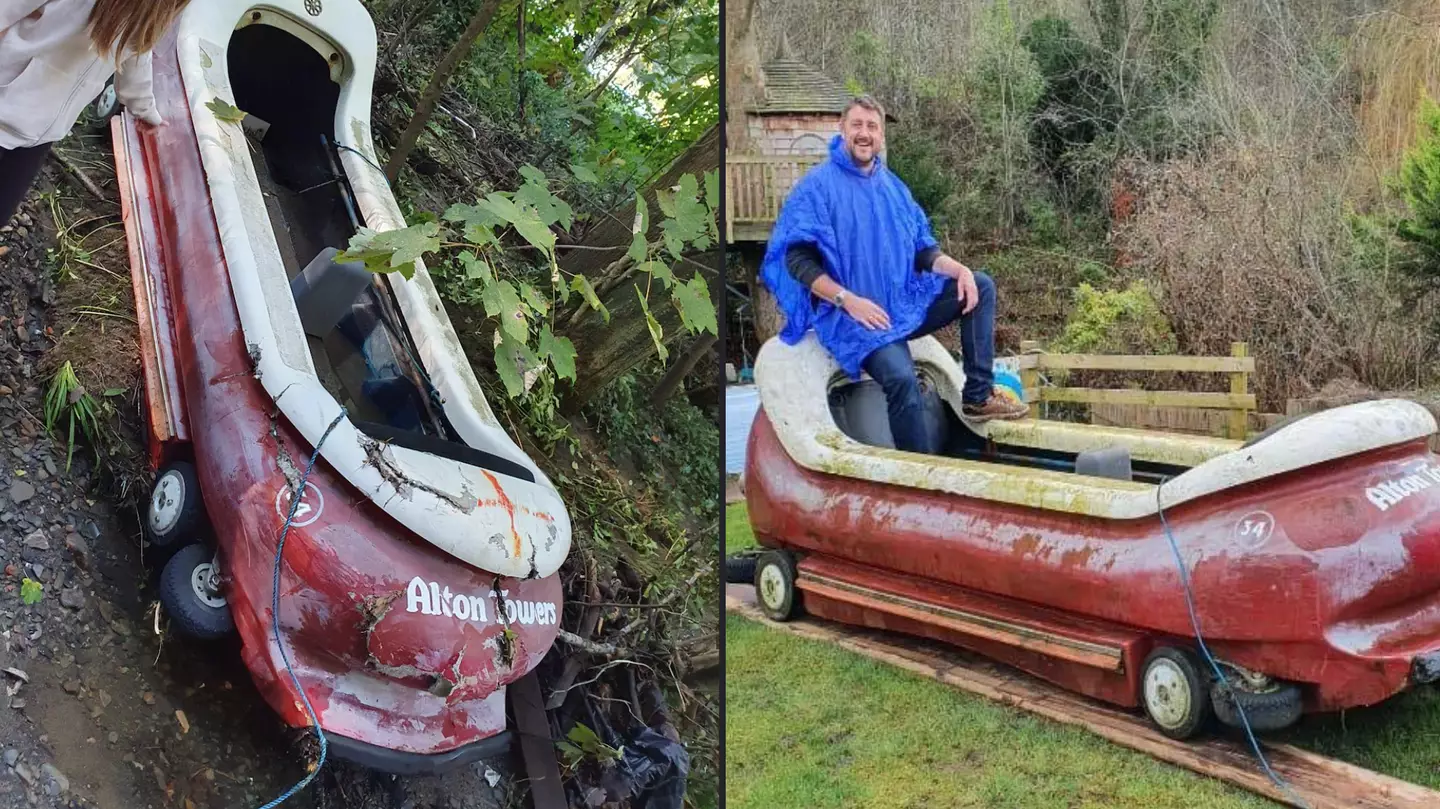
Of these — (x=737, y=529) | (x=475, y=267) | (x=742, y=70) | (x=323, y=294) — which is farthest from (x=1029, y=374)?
(x=323, y=294)

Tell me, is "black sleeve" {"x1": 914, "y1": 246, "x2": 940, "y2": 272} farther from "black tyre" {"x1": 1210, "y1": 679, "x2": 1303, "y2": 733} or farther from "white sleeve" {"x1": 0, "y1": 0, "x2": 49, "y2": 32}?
"white sleeve" {"x1": 0, "y1": 0, "x2": 49, "y2": 32}

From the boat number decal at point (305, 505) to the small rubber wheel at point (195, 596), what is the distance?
0.11 metres

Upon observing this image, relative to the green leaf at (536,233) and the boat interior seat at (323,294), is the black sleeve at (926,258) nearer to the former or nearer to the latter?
the green leaf at (536,233)

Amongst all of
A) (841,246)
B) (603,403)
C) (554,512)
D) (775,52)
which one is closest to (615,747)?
(554,512)

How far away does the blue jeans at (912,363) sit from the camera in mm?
1413

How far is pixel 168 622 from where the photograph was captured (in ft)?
3.97

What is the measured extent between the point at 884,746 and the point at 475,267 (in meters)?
Answer: 0.91

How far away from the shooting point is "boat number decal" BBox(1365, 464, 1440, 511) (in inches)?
45.8

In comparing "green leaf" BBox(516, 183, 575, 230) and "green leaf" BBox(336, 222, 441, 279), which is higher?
"green leaf" BBox(516, 183, 575, 230)

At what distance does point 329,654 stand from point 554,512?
1.09 feet

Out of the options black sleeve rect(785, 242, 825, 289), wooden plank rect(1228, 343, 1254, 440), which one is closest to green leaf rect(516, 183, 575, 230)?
black sleeve rect(785, 242, 825, 289)

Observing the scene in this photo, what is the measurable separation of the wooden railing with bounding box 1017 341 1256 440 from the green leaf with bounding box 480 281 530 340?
0.76 meters

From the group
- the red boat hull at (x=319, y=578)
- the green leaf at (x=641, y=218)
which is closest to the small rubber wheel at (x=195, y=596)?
the red boat hull at (x=319, y=578)

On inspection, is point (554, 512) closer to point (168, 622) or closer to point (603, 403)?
point (603, 403)
